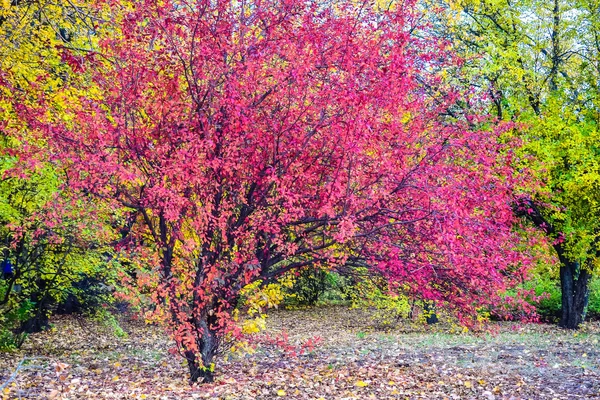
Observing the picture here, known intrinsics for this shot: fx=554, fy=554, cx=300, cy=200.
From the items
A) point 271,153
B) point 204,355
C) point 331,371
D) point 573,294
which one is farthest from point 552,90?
point 204,355

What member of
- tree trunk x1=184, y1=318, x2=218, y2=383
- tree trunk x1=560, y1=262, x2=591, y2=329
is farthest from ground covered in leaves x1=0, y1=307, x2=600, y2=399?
tree trunk x1=560, y1=262, x2=591, y2=329

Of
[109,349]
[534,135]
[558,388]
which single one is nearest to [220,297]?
[558,388]

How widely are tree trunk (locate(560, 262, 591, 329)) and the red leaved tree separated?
39.8 feet

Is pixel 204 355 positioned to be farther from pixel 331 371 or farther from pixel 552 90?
pixel 552 90

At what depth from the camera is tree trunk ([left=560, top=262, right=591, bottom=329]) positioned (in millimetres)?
17812

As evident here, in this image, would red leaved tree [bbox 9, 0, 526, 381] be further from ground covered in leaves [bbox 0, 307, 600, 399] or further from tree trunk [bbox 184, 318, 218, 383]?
ground covered in leaves [bbox 0, 307, 600, 399]

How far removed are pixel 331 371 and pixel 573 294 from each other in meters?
12.4

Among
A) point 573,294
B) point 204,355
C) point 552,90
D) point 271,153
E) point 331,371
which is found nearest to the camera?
point 271,153

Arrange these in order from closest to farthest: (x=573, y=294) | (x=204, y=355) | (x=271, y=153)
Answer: (x=271, y=153), (x=204, y=355), (x=573, y=294)

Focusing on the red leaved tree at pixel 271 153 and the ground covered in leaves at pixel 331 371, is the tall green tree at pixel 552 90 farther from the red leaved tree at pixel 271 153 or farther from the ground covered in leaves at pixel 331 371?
the red leaved tree at pixel 271 153

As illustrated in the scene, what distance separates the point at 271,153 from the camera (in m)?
6.84

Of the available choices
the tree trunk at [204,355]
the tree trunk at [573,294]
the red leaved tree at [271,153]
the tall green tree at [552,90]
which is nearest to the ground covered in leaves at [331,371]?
the tree trunk at [204,355]

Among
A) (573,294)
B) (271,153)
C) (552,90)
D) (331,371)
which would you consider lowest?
(331,371)

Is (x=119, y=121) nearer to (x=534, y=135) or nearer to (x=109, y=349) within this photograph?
(x=109, y=349)
